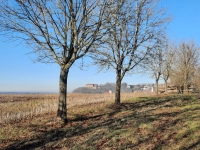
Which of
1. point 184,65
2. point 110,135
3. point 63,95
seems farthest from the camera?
point 184,65

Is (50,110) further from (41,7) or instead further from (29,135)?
(41,7)

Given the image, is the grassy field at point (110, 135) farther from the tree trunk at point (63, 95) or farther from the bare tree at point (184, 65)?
the bare tree at point (184, 65)

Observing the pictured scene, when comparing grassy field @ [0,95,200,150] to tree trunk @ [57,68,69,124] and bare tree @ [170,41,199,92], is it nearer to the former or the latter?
tree trunk @ [57,68,69,124]

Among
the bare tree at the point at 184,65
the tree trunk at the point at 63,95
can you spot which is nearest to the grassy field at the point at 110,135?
the tree trunk at the point at 63,95

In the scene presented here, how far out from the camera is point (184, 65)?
31953mm

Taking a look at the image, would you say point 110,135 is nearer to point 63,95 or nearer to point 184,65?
point 63,95

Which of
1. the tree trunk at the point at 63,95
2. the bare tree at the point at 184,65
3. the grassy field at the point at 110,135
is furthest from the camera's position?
the bare tree at the point at 184,65

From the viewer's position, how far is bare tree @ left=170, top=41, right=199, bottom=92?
3128 cm

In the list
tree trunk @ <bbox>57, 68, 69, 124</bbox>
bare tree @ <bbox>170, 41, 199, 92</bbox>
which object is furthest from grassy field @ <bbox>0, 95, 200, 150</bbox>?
bare tree @ <bbox>170, 41, 199, 92</bbox>

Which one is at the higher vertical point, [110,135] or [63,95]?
[63,95]

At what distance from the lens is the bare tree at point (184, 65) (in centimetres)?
3128

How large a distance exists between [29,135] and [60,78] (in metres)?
3.15

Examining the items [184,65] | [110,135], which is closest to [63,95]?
[110,135]

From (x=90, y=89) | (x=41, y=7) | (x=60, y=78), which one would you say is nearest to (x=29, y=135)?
(x=60, y=78)
